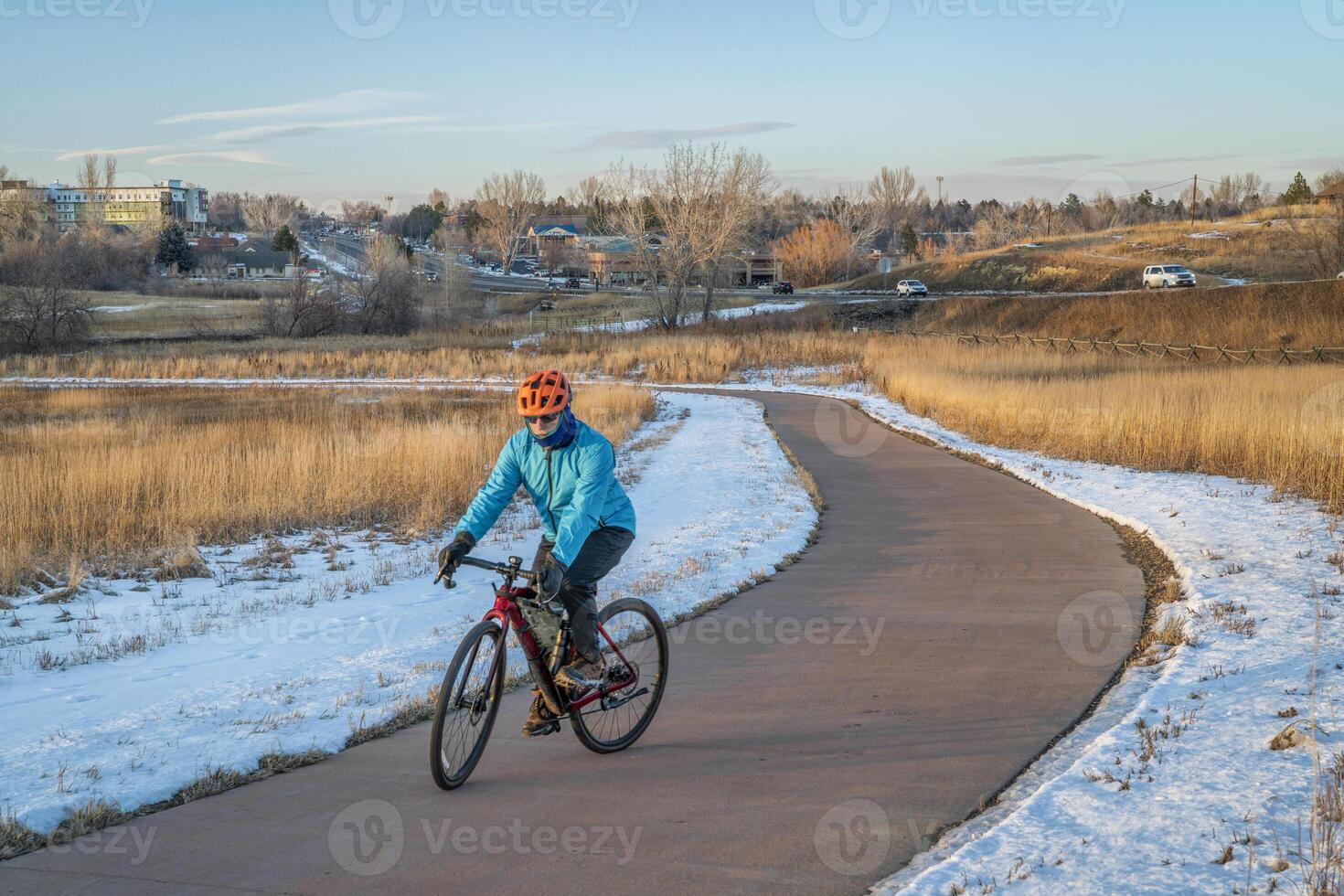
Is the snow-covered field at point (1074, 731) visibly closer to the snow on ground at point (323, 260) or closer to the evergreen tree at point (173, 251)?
the snow on ground at point (323, 260)

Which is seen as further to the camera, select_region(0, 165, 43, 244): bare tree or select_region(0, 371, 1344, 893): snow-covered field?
select_region(0, 165, 43, 244): bare tree

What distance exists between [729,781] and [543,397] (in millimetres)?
2190

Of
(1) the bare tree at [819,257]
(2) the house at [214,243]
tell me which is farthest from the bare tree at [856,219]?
(2) the house at [214,243]

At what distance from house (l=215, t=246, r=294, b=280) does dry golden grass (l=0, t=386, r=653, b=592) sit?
115797mm

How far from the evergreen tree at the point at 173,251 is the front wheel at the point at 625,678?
5253 inches

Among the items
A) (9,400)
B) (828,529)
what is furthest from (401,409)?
(828,529)

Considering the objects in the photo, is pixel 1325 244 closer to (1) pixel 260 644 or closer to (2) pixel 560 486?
(1) pixel 260 644

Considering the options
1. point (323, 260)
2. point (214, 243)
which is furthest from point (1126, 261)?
point (214, 243)

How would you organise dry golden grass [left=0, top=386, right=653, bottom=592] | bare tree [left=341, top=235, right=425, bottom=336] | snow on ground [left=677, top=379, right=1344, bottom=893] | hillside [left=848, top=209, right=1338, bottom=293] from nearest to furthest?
snow on ground [left=677, top=379, right=1344, bottom=893], dry golden grass [left=0, top=386, right=653, bottom=592], hillside [left=848, top=209, right=1338, bottom=293], bare tree [left=341, top=235, right=425, bottom=336]

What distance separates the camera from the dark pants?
5988 mm

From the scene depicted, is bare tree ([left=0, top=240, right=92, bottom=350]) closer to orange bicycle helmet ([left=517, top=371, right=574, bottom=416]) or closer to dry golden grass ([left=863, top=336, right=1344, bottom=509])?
dry golden grass ([left=863, top=336, right=1344, bottom=509])

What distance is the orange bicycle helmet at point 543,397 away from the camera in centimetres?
564

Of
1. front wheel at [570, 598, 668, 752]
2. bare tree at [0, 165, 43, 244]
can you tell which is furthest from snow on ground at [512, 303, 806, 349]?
bare tree at [0, 165, 43, 244]

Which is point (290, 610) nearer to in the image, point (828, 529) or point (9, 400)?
point (828, 529)
